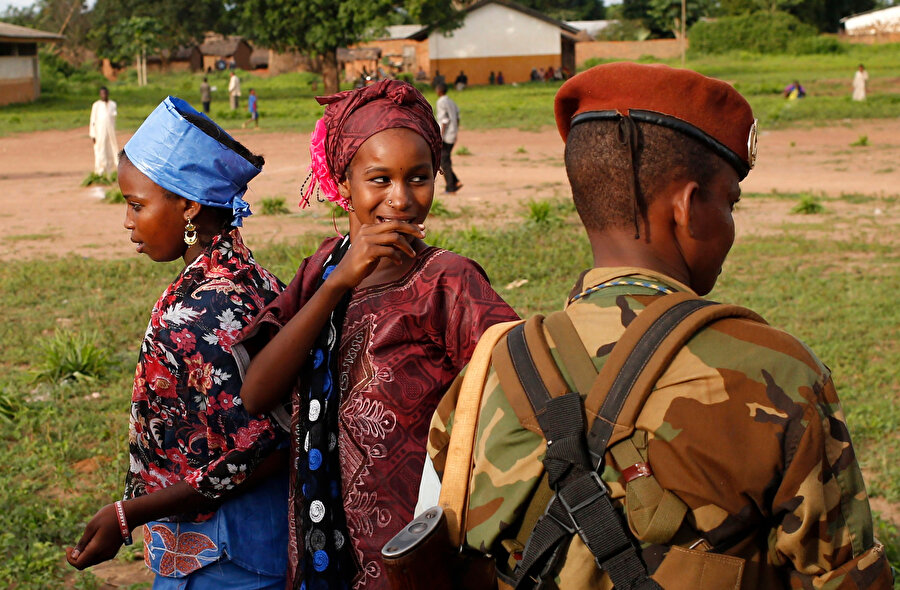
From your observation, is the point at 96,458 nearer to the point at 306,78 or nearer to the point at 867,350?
the point at 867,350

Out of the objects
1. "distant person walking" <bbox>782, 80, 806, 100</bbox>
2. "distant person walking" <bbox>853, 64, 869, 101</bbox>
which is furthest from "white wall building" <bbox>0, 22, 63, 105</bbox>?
"distant person walking" <bbox>853, 64, 869, 101</bbox>

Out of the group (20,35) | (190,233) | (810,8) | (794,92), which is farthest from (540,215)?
(810,8)

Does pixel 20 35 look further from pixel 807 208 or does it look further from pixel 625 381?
pixel 625 381

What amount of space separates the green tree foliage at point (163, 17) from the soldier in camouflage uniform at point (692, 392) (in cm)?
6475

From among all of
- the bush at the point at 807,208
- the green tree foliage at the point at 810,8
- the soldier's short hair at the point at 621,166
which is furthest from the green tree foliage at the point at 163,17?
the soldier's short hair at the point at 621,166

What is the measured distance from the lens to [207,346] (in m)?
2.17

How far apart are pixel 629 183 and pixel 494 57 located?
50.2 metres

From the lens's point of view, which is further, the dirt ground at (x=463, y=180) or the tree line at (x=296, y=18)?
the tree line at (x=296, y=18)

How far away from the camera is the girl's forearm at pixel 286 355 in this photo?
6.59ft

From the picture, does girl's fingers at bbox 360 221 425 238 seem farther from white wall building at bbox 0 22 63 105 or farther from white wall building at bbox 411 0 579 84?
white wall building at bbox 411 0 579 84

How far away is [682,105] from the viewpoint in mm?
1531

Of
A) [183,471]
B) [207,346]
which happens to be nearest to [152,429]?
[183,471]

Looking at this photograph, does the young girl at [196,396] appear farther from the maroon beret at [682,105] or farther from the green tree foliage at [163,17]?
the green tree foliage at [163,17]

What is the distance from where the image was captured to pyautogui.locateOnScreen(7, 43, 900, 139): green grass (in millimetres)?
26250
